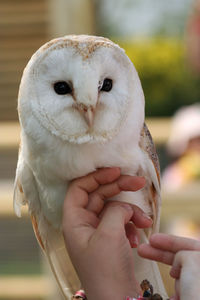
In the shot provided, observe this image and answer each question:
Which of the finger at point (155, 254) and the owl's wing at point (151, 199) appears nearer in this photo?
the finger at point (155, 254)

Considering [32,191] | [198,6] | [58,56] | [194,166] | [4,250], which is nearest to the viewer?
[58,56]

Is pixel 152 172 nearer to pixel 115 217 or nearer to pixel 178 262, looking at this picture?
pixel 115 217

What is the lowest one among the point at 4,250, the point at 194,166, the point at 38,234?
the point at 4,250

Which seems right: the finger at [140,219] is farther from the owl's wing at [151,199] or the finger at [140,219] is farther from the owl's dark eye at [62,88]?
the owl's dark eye at [62,88]

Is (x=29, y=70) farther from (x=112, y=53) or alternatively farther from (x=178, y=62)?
(x=178, y=62)

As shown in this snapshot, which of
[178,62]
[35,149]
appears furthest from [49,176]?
[178,62]

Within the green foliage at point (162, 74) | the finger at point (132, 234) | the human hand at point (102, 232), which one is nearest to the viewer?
the human hand at point (102, 232)

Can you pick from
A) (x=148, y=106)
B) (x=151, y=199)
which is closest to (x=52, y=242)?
(x=151, y=199)

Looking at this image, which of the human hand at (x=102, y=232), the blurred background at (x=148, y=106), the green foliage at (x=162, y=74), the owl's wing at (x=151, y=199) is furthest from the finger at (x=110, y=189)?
the green foliage at (x=162, y=74)
